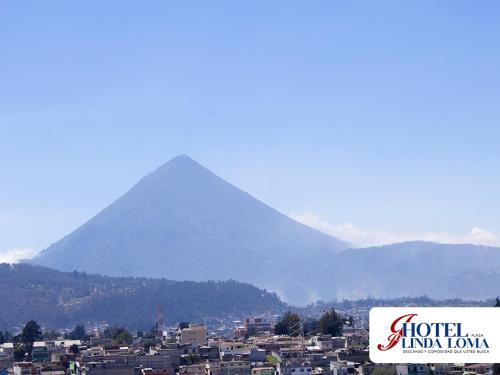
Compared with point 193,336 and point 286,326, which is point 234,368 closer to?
point 193,336

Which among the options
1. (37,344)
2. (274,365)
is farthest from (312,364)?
(37,344)

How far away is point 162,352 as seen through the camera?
2874 inches

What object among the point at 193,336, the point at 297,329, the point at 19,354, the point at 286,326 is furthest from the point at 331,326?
the point at 19,354

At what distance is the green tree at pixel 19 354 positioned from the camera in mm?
82375

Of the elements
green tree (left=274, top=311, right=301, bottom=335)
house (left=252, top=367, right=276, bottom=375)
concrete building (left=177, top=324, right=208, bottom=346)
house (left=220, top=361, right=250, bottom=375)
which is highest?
green tree (left=274, top=311, right=301, bottom=335)

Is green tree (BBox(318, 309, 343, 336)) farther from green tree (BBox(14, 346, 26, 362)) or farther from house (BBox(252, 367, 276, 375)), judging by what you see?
house (BBox(252, 367, 276, 375))

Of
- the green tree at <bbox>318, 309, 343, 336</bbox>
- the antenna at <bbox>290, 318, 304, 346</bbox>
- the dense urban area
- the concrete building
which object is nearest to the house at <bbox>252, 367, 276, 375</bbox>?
the dense urban area

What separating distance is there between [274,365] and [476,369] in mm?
19628

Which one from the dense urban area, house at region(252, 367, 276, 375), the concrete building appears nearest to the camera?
house at region(252, 367, 276, 375)

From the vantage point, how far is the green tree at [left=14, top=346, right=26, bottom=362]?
82375mm

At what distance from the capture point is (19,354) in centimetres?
8381

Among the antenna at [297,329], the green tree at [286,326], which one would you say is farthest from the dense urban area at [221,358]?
the green tree at [286,326]

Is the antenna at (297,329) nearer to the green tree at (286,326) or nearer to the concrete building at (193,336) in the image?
the green tree at (286,326)

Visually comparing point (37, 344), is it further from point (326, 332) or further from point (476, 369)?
point (476, 369)
